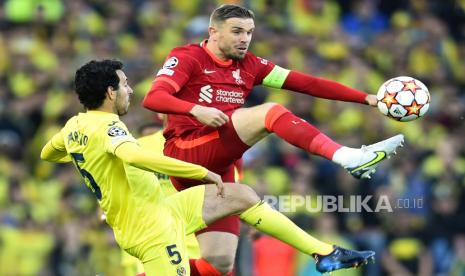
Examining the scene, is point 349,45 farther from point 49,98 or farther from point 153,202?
point 153,202

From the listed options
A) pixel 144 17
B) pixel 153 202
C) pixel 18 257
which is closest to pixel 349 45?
pixel 144 17

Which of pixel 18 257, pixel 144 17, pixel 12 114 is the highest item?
pixel 144 17

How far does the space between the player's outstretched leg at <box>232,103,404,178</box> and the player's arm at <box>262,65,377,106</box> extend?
2.47 feet

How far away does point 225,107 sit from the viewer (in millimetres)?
8633

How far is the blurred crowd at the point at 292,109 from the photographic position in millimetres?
13008

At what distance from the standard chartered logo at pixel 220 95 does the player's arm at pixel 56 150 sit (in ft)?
3.53

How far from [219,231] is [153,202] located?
110 centimetres

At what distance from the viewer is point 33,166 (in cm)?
1412

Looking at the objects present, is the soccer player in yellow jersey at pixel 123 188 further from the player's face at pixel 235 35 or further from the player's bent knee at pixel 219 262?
the player's face at pixel 235 35

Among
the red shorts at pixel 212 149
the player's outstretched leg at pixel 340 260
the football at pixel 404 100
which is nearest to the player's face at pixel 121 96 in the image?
the red shorts at pixel 212 149

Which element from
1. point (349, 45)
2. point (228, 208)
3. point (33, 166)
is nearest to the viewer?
point (228, 208)

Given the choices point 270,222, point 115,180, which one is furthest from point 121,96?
point 270,222

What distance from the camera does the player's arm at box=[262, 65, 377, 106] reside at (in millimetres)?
8828

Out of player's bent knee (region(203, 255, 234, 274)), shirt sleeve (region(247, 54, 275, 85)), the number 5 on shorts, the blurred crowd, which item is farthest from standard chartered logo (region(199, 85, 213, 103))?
the blurred crowd
